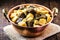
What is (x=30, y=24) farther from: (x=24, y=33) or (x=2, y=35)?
(x=2, y=35)

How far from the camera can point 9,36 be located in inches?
32.7

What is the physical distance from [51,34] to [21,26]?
167 mm

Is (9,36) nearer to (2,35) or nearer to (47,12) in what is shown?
(2,35)

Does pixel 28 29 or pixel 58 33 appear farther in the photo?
pixel 58 33

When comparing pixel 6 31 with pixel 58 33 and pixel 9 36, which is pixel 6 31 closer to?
pixel 9 36

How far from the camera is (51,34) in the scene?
0.84 m

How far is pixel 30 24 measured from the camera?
2.52ft

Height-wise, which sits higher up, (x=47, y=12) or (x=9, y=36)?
(x=47, y=12)

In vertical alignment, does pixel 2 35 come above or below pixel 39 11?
below

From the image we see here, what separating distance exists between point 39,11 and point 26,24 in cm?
9

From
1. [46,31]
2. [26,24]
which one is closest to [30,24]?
[26,24]

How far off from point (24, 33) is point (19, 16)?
8cm

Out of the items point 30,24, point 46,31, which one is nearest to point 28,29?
point 30,24

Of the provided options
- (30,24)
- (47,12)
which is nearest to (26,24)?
(30,24)
